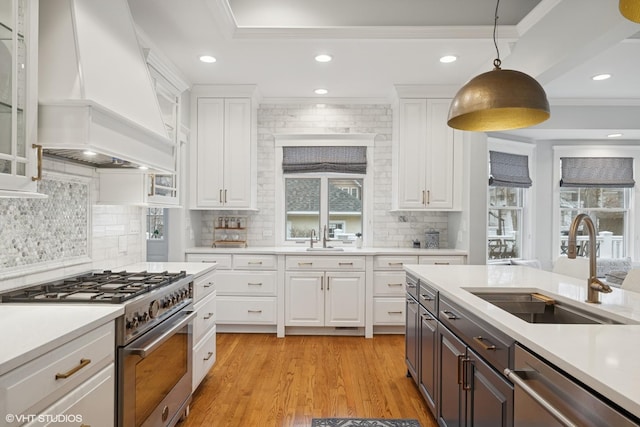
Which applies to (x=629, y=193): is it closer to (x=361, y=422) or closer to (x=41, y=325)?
(x=361, y=422)

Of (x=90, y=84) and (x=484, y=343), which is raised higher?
(x=90, y=84)

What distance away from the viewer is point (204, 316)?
2730mm

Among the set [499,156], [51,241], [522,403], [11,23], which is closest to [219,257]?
[51,241]

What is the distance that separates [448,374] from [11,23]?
97.5 inches

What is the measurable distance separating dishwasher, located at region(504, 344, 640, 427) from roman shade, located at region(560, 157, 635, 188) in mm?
5110

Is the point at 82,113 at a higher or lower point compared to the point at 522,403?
higher

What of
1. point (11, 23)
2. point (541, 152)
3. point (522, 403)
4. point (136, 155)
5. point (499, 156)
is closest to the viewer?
point (522, 403)

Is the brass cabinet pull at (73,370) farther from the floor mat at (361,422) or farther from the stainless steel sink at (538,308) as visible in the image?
the stainless steel sink at (538,308)

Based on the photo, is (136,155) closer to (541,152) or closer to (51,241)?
(51,241)

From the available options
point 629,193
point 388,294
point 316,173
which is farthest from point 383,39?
point 629,193

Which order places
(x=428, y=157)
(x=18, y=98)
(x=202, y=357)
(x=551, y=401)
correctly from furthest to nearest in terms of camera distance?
1. (x=428, y=157)
2. (x=202, y=357)
3. (x=18, y=98)
4. (x=551, y=401)

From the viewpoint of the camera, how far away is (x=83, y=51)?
1.67 meters

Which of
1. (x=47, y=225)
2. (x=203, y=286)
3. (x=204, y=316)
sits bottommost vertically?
(x=204, y=316)
